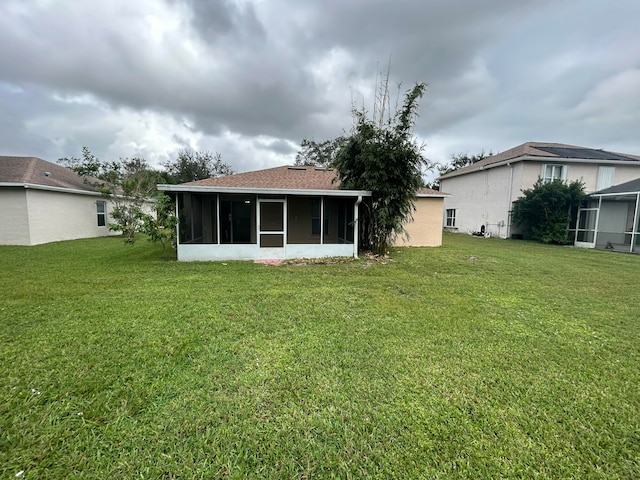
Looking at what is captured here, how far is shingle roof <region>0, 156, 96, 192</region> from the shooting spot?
11.8 m

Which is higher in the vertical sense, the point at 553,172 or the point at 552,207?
the point at 553,172

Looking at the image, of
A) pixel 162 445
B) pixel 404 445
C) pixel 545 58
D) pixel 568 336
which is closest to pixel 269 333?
pixel 162 445

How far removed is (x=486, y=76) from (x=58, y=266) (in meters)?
18.9

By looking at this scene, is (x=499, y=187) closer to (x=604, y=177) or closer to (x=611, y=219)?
(x=611, y=219)

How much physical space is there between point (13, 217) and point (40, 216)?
81 centimetres

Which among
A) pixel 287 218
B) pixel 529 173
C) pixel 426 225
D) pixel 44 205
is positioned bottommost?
pixel 426 225

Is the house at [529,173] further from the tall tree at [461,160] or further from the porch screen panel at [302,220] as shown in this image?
the tall tree at [461,160]

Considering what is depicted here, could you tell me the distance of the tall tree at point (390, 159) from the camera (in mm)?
9109

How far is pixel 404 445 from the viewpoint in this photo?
197 cm

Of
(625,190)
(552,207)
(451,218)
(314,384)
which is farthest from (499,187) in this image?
(314,384)

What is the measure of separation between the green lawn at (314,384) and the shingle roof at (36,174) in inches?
393

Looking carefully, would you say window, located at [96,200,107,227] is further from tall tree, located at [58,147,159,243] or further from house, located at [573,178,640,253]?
house, located at [573,178,640,253]

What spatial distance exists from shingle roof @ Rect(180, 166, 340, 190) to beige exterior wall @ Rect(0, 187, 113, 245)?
7.17 metres

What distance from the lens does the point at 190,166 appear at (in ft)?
98.4
